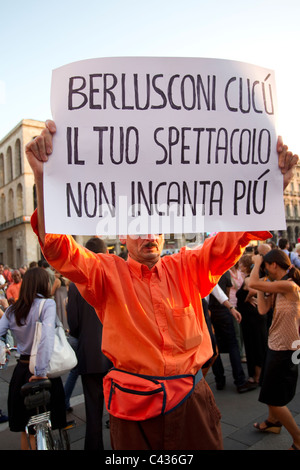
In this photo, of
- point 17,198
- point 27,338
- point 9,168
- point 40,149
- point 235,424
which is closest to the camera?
point 40,149

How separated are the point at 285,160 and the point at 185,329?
3.21 ft

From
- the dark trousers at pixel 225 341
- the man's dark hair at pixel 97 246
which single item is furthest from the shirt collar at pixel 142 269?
the dark trousers at pixel 225 341

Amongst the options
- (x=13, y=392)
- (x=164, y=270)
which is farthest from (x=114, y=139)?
(x=13, y=392)

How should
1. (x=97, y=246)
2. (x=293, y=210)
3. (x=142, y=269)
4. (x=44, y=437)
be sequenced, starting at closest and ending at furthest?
1. (x=142, y=269)
2. (x=44, y=437)
3. (x=97, y=246)
4. (x=293, y=210)

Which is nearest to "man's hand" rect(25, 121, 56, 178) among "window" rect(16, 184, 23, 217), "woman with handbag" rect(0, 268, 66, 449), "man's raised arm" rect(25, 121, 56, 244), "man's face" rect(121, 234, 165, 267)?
"man's raised arm" rect(25, 121, 56, 244)

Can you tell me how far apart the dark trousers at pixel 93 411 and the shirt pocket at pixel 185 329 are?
1.80 metres

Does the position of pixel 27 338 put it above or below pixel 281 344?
above

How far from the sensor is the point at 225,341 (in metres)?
5.32

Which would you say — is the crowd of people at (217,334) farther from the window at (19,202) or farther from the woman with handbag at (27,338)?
the window at (19,202)

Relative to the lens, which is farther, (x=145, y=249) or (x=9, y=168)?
(x=9, y=168)

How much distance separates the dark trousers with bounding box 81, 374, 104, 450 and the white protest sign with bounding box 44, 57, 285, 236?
2.17 m

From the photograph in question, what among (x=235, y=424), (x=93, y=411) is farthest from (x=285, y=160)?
(x=235, y=424)

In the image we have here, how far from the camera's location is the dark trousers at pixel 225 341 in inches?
200

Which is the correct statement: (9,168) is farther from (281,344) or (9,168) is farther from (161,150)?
(161,150)
